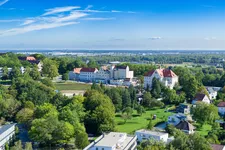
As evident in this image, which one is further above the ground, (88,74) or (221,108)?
(88,74)

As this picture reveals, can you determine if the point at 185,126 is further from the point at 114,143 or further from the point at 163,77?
the point at 163,77

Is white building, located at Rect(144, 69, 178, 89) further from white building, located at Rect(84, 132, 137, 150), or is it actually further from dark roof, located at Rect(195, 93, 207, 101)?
white building, located at Rect(84, 132, 137, 150)

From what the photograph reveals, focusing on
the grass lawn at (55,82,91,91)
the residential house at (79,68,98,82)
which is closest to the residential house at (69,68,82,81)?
the residential house at (79,68,98,82)

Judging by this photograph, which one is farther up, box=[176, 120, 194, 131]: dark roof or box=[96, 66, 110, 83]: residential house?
box=[96, 66, 110, 83]: residential house

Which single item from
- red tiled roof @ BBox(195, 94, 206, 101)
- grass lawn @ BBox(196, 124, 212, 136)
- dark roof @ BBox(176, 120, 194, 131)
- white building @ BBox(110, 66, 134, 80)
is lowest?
grass lawn @ BBox(196, 124, 212, 136)

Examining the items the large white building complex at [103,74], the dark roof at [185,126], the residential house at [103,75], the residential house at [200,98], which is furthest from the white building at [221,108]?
the residential house at [103,75]

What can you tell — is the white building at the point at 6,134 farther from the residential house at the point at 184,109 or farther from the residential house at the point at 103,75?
the residential house at the point at 103,75

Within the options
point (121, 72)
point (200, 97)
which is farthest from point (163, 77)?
point (200, 97)

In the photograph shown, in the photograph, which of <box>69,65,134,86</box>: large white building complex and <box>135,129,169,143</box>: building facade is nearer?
<box>135,129,169,143</box>: building facade
